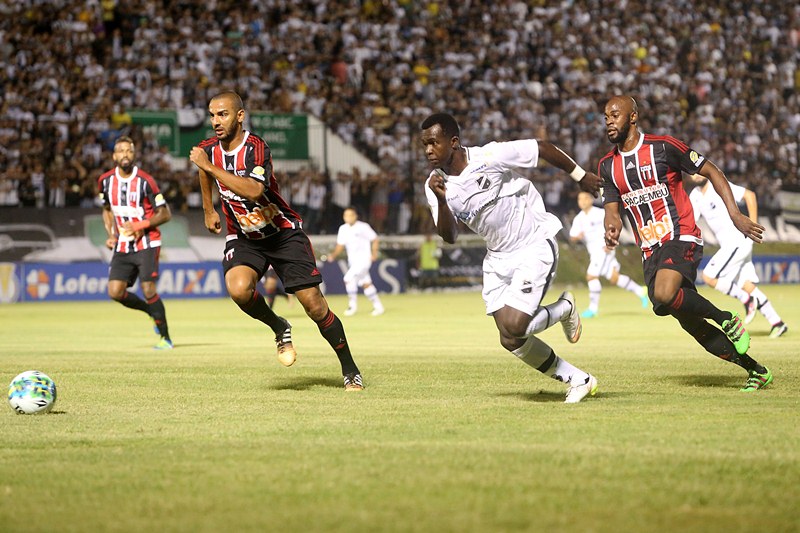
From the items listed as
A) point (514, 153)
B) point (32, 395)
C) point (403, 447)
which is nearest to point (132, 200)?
point (32, 395)

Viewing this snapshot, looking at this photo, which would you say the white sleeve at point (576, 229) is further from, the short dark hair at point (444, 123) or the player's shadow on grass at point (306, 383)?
the short dark hair at point (444, 123)

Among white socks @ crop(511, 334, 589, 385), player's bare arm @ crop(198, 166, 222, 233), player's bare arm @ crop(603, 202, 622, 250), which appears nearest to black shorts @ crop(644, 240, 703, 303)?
player's bare arm @ crop(603, 202, 622, 250)

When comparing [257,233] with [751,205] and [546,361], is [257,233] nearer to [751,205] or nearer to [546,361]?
[546,361]

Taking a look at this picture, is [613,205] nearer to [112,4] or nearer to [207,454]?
[207,454]

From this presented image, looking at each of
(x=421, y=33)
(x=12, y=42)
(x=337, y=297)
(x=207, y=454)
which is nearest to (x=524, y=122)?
(x=421, y=33)

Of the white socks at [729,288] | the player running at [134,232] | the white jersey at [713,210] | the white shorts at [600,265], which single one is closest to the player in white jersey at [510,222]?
the player running at [134,232]

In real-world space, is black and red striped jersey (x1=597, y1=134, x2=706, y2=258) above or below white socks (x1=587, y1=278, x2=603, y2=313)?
above

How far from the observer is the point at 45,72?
1132 inches

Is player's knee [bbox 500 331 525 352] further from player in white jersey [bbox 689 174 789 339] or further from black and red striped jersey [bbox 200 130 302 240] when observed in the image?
player in white jersey [bbox 689 174 789 339]

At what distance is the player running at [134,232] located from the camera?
49.3 ft

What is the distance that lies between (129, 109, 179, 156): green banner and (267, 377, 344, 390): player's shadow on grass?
17.8m

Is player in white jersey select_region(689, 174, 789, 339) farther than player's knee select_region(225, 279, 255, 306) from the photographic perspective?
Yes

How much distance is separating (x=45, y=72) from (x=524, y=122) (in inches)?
528

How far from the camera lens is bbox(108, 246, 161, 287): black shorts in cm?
1508
